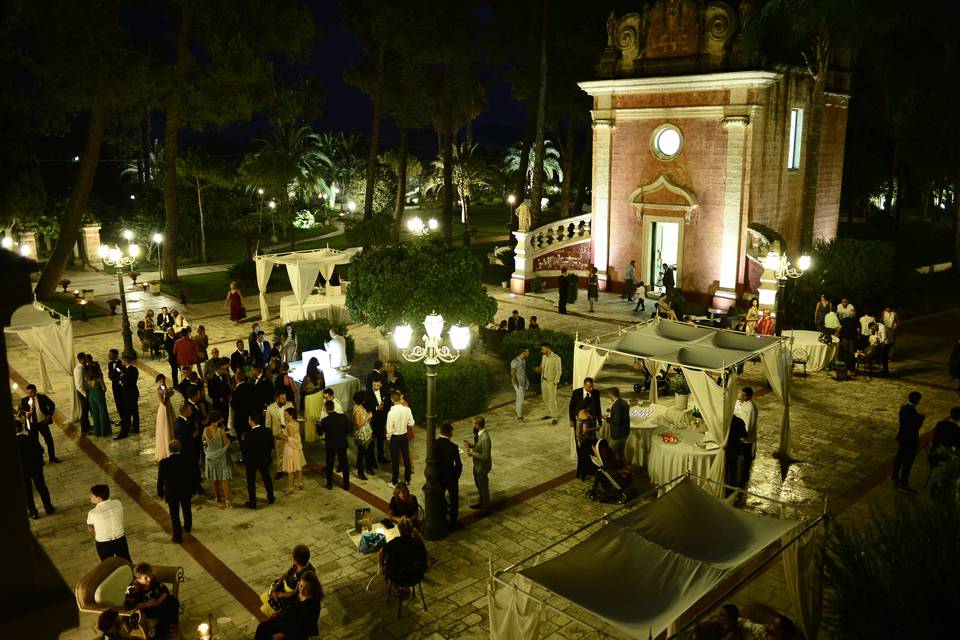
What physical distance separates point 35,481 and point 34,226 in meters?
26.0

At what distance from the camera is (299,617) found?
24.9 feet

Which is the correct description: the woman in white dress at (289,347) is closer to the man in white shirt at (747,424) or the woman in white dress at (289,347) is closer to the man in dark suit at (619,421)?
the man in dark suit at (619,421)

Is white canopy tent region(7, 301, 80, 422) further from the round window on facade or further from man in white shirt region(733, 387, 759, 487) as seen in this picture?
the round window on facade

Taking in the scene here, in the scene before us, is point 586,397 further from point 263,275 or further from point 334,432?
point 263,275

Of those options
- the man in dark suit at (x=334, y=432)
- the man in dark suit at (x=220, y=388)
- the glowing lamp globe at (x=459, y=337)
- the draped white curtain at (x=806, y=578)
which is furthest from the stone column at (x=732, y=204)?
the draped white curtain at (x=806, y=578)

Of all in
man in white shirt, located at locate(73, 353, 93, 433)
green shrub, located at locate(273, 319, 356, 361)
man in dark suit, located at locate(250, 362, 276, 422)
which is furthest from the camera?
green shrub, located at locate(273, 319, 356, 361)

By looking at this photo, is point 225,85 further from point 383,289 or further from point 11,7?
point 383,289

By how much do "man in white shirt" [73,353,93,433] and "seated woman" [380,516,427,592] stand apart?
28.9 ft

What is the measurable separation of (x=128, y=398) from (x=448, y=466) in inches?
287

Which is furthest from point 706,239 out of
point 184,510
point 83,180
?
point 83,180

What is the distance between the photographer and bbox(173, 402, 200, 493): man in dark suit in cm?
1133

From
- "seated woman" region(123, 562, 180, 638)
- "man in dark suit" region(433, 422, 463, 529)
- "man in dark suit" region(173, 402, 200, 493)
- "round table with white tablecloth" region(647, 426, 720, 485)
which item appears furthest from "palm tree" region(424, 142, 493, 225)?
"seated woman" region(123, 562, 180, 638)

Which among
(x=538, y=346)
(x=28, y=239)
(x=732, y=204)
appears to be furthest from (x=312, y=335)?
(x=28, y=239)

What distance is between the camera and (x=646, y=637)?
674 cm
